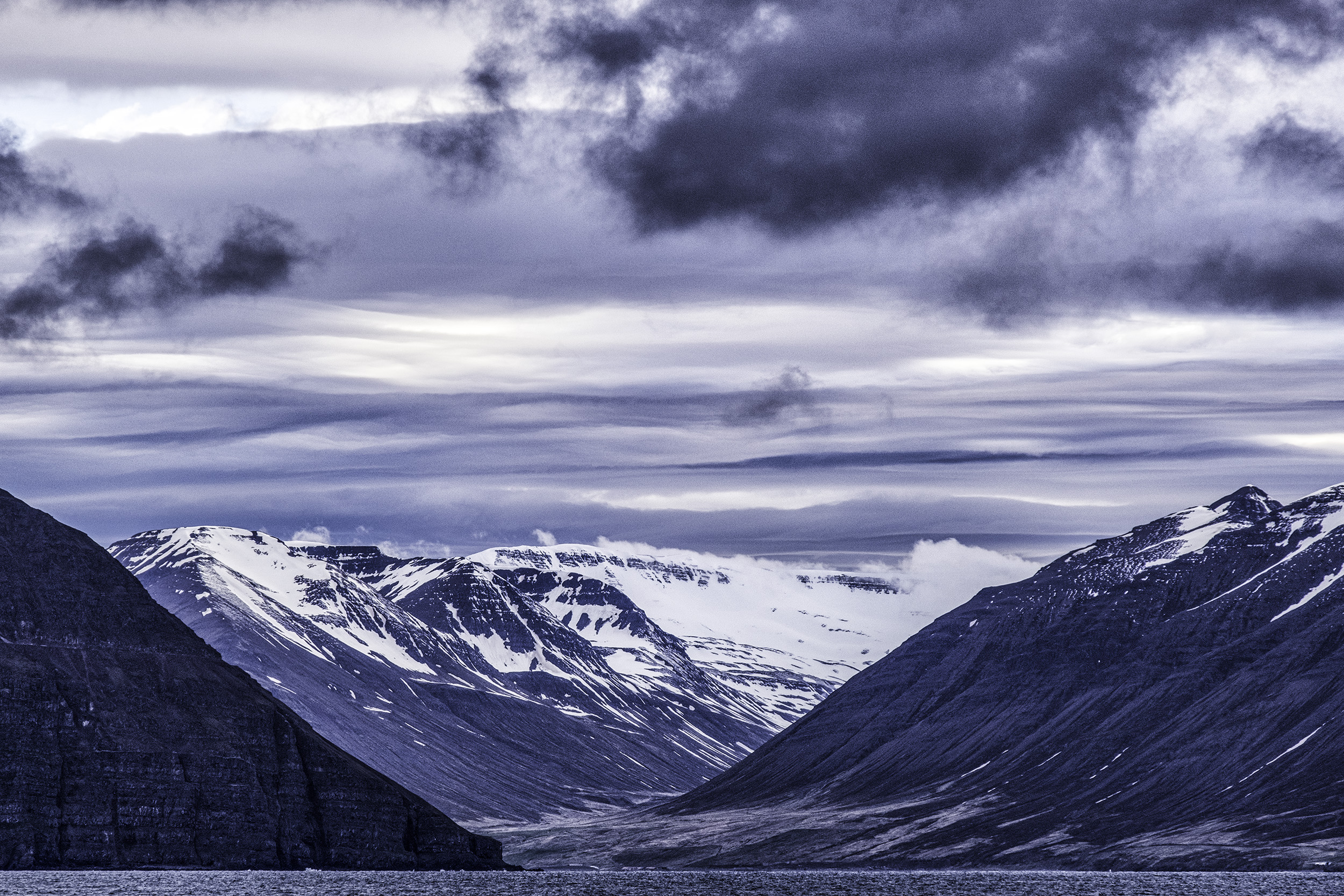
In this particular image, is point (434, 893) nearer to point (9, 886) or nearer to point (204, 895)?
point (204, 895)

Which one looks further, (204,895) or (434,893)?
(434,893)

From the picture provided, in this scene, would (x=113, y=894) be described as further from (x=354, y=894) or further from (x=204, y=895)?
(x=354, y=894)

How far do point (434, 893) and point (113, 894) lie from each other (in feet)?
117

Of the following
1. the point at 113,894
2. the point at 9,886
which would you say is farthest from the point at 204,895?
the point at 9,886

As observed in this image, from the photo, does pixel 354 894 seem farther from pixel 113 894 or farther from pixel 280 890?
pixel 113 894

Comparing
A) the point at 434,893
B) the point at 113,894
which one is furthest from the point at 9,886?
the point at 434,893

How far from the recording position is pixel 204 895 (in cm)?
18412

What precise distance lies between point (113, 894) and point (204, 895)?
29.6 ft

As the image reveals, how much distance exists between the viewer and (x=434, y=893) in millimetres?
199000

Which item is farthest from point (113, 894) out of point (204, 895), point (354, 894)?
point (354, 894)

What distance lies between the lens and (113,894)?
181 m

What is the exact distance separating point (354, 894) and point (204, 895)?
15830mm

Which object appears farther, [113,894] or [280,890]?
[280,890]

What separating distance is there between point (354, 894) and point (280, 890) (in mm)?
8863
